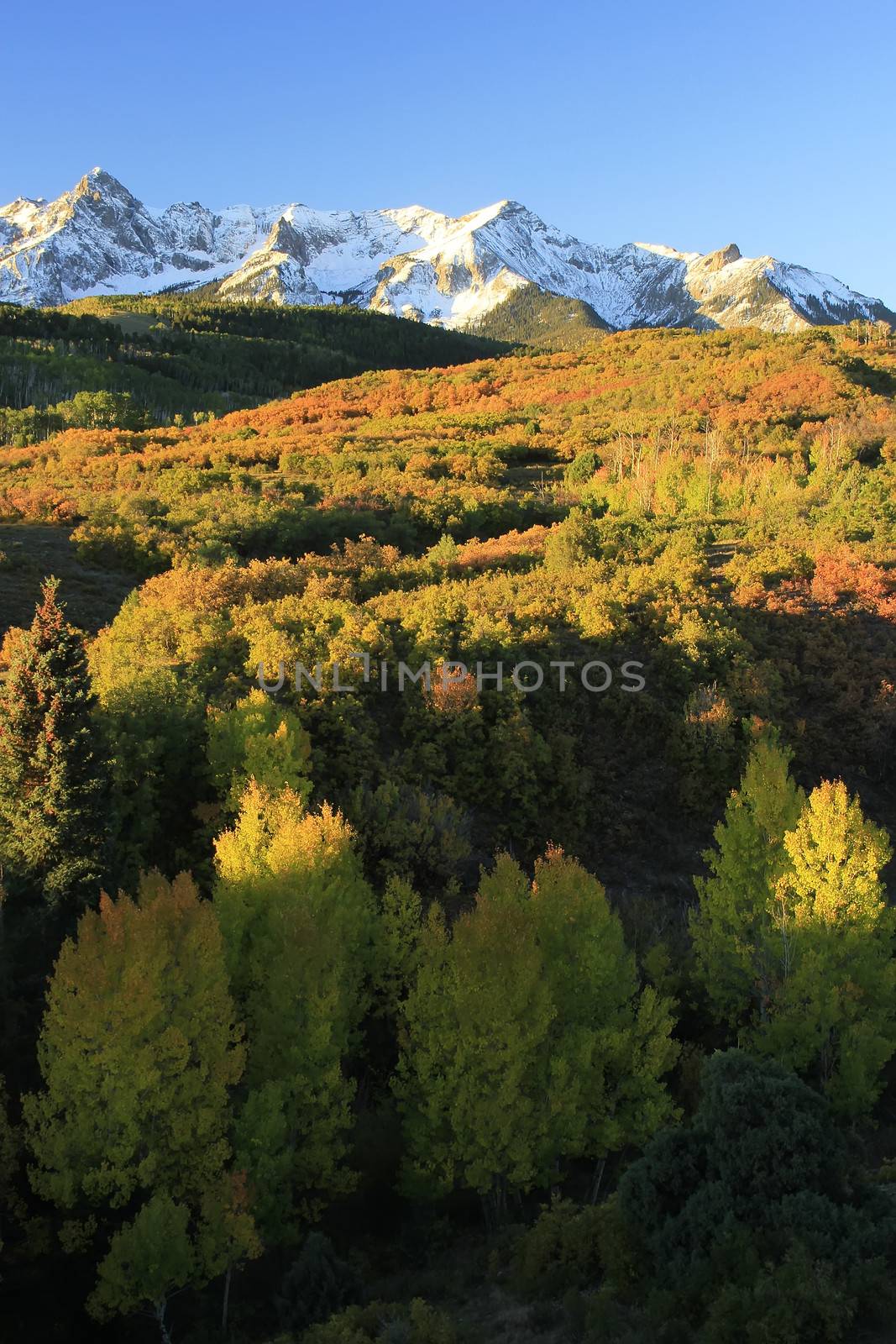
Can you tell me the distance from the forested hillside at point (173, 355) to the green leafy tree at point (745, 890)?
7092 cm

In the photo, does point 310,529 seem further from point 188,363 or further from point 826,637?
point 188,363

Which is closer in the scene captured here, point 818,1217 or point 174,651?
point 818,1217

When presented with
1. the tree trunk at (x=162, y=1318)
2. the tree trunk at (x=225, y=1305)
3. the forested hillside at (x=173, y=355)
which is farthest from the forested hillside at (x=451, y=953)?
the forested hillside at (x=173, y=355)

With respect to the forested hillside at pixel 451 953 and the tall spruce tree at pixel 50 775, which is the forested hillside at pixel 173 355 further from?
the tall spruce tree at pixel 50 775

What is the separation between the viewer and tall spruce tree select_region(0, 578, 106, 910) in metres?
20.5

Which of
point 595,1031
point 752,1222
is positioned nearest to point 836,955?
point 595,1031

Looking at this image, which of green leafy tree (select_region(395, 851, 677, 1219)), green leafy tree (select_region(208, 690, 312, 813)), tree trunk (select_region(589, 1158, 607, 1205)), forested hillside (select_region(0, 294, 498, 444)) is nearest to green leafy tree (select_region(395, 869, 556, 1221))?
green leafy tree (select_region(395, 851, 677, 1219))

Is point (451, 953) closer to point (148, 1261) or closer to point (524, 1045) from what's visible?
point (524, 1045)

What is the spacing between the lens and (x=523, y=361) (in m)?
113

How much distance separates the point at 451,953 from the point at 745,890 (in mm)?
8013

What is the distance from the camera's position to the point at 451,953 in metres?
17.7

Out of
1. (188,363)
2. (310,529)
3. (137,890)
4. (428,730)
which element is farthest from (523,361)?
(137,890)

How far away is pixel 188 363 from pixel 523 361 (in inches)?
2105

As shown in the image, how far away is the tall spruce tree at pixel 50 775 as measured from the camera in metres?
20.5
